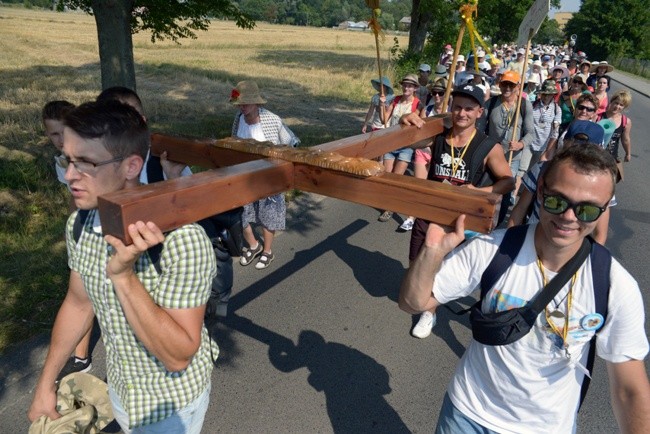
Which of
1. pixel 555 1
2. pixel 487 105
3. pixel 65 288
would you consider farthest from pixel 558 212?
pixel 555 1

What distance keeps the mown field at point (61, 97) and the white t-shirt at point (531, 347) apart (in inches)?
126

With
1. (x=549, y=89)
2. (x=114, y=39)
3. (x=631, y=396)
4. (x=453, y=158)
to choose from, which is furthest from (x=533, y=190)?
(x=114, y=39)

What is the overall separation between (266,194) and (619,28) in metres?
66.8

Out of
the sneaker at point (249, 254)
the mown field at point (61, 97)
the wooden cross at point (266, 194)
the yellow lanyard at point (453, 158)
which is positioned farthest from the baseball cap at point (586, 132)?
the mown field at point (61, 97)

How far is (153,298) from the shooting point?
1.49m

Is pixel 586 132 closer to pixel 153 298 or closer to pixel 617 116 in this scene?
pixel 153 298

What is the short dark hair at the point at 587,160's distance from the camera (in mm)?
1561

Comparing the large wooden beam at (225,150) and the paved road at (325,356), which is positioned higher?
the large wooden beam at (225,150)

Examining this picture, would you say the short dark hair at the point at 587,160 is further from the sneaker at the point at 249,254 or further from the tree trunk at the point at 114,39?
the tree trunk at the point at 114,39

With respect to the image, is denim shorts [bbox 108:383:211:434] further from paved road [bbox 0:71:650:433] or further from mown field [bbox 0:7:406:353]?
mown field [bbox 0:7:406:353]

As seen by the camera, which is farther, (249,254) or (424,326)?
(249,254)

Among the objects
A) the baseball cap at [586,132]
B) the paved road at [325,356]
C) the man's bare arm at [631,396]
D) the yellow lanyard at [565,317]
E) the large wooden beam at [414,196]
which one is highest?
the large wooden beam at [414,196]

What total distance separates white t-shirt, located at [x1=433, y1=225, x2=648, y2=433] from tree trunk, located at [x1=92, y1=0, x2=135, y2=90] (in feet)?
18.8

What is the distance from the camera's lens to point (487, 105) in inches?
242
